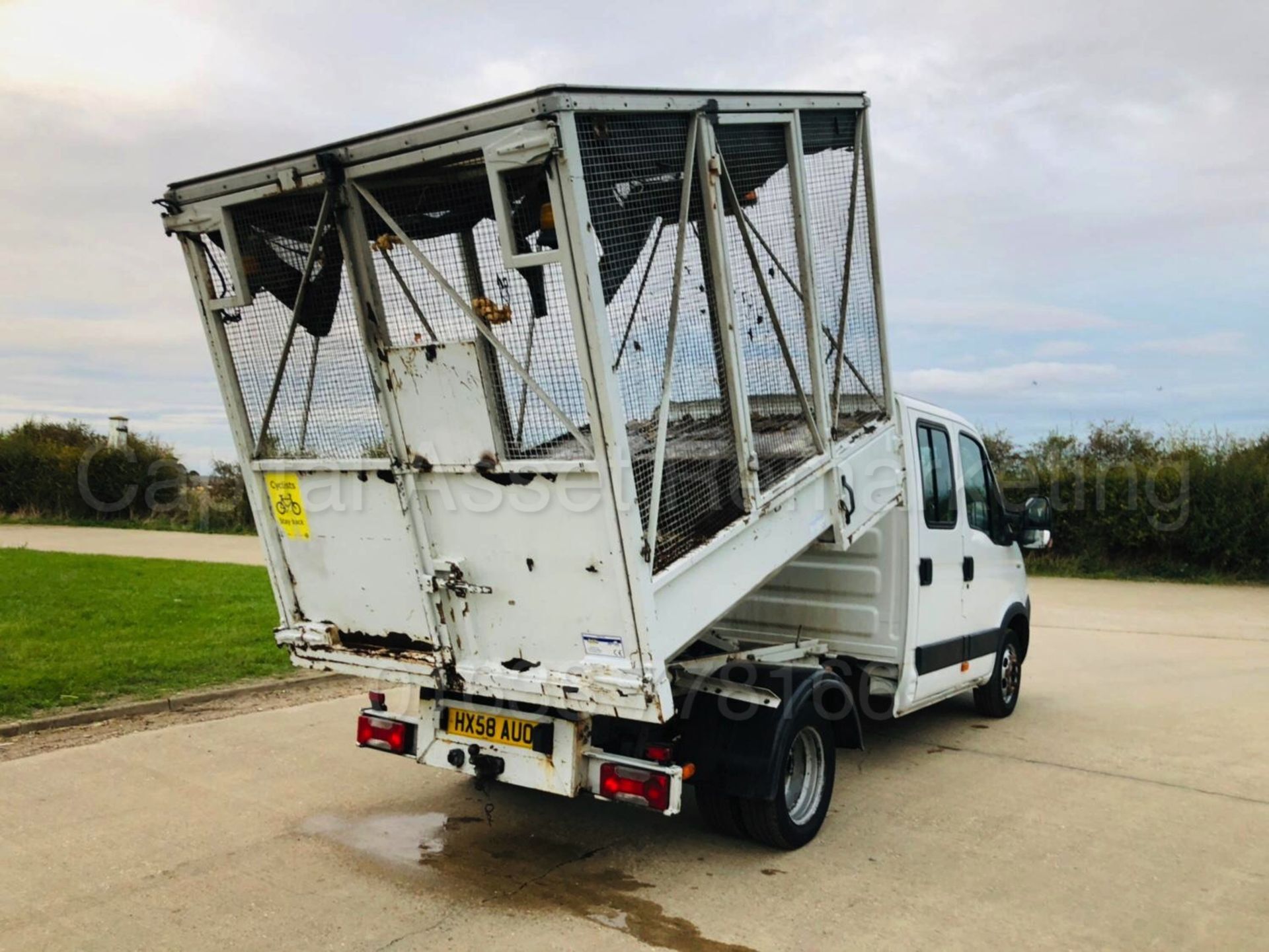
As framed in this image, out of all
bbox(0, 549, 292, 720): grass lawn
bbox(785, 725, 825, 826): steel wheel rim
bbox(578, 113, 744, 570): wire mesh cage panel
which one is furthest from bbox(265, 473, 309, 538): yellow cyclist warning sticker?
bbox(0, 549, 292, 720): grass lawn

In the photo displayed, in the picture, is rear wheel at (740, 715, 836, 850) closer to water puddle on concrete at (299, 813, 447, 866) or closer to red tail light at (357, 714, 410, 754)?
water puddle on concrete at (299, 813, 447, 866)

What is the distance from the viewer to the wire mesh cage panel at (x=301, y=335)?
4395mm

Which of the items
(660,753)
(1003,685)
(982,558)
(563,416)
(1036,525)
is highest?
(563,416)

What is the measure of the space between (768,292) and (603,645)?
1883mm

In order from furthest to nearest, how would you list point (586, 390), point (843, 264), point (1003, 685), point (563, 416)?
1. point (1003, 685)
2. point (843, 264)
3. point (563, 416)
4. point (586, 390)

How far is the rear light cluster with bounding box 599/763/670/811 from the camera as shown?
14.1 feet

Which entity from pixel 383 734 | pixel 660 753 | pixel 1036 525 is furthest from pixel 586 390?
pixel 1036 525

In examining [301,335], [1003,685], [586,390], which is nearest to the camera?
[586,390]

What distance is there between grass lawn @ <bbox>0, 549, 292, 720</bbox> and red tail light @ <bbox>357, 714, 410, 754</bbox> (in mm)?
3225

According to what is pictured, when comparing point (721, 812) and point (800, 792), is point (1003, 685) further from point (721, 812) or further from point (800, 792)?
point (721, 812)

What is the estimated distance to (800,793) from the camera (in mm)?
5133

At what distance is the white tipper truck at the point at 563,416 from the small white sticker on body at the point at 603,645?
13 millimetres

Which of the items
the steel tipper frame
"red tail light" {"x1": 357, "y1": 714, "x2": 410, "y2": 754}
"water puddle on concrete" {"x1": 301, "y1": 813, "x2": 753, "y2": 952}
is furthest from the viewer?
"red tail light" {"x1": 357, "y1": 714, "x2": 410, "y2": 754}

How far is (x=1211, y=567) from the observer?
1653cm
